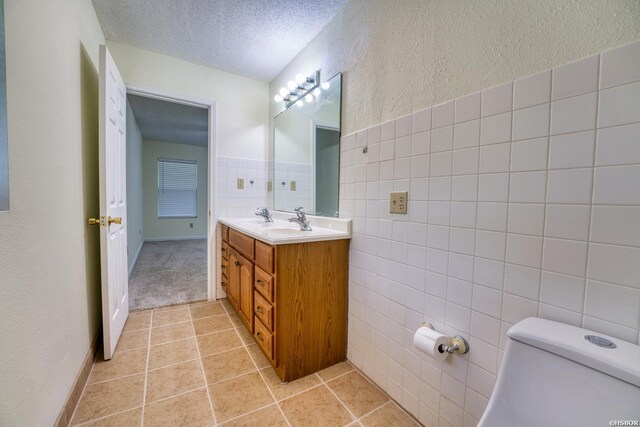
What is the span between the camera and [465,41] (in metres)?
1.07

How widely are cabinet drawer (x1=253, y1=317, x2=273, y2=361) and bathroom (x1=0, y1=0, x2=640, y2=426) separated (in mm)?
513

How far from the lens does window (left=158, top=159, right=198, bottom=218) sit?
589 cm

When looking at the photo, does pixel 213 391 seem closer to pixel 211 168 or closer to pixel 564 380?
pixel 564 380

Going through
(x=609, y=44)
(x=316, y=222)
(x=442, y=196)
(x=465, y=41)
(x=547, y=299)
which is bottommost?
(x=547, y=299)

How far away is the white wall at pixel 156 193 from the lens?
5723 millimetres

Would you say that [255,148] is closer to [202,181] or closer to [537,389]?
Answer: [537,389]

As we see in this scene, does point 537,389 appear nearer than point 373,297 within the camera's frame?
Yes

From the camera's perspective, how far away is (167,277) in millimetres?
3328

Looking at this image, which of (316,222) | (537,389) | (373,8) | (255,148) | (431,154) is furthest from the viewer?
(255,148)

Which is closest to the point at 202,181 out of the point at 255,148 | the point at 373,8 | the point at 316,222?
the point at 255,148

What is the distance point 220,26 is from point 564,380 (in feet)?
8.58

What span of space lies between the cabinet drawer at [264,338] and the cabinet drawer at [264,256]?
1.26 ft

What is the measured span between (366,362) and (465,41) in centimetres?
169

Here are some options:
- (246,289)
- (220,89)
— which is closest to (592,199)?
(246,289)
